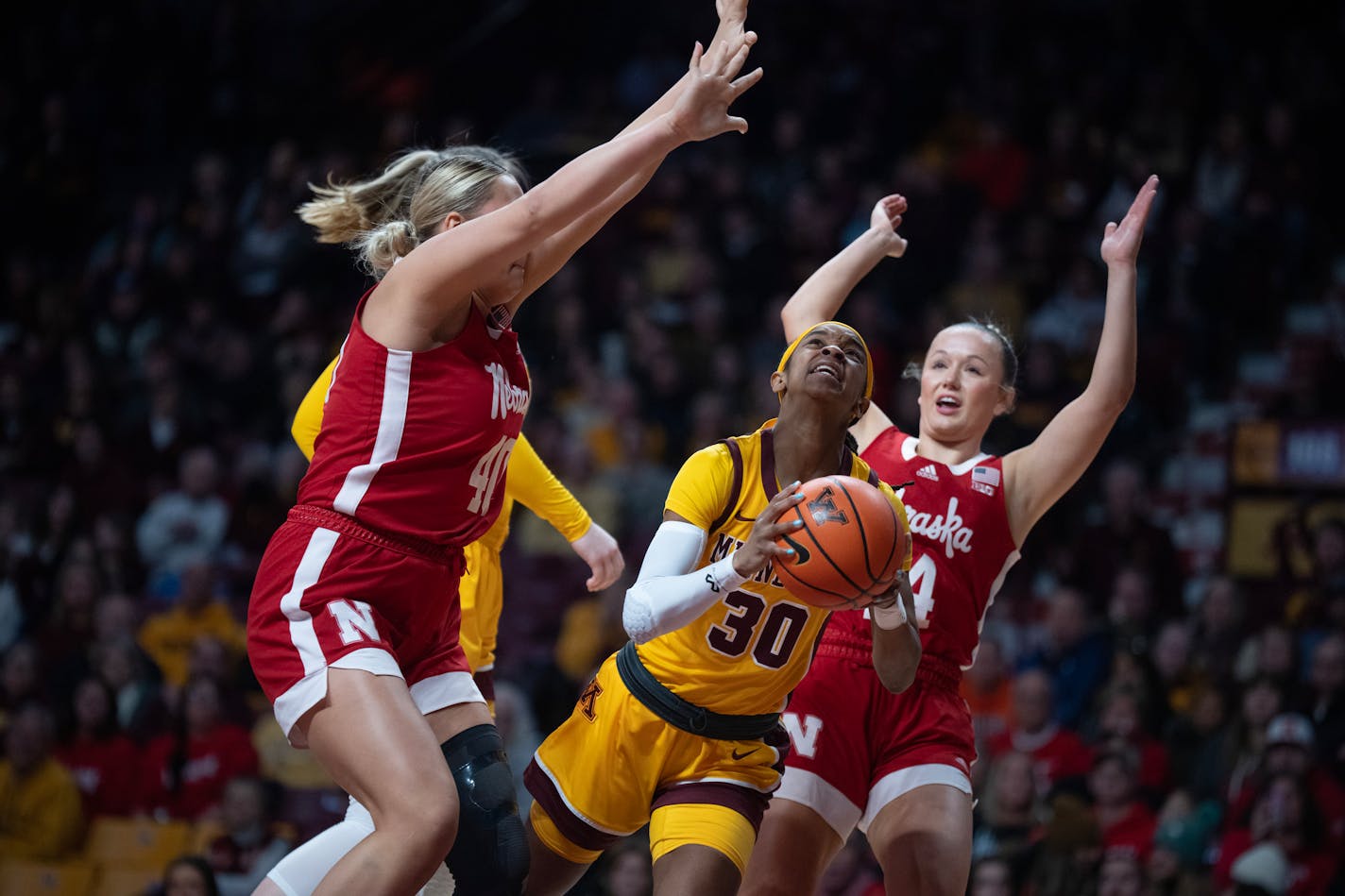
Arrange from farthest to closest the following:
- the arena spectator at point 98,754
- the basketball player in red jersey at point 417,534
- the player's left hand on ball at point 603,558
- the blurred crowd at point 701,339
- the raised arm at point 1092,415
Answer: the arena spectator at point 98,754
the blurred crowd at point 701,339
the player's left hand on ball at point 603,558
the raised arm at point 1092,415
the basketball player in red jersey at point 417,534

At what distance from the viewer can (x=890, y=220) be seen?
512 centimetres

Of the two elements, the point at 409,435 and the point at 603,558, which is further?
the point at 603,558

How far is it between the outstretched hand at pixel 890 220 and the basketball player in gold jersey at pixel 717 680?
110 cm

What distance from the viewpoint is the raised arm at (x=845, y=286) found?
4.86 m

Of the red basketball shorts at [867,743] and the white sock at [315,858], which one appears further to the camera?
the red basketball shorts at [867,743]

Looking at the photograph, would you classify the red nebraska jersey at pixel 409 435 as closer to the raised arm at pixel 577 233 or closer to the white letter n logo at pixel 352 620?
the white letter n logo at pixel 352 620

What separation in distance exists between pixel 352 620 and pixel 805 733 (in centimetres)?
153

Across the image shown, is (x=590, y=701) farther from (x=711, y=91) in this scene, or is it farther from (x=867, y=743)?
(x=711, y=91)

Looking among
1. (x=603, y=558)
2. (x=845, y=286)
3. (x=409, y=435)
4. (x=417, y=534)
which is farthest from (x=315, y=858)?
(x=845, y=286)

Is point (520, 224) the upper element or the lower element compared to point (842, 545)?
upper

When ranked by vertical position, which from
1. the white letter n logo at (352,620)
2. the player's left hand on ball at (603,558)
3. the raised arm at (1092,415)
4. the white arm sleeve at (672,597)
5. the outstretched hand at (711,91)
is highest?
the outstretched hand at (711,91)

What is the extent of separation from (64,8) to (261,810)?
369 inches

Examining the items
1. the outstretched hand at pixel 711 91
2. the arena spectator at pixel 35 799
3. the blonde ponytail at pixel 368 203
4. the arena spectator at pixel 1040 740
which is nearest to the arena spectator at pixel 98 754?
the arena spectator at pixel 35 799

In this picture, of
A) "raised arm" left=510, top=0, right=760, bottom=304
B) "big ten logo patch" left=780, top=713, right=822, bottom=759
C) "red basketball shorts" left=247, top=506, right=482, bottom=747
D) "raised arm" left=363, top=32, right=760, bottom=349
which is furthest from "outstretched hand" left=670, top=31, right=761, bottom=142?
"big ten logo patch" left=780, top=713, right=822, bottom=759
